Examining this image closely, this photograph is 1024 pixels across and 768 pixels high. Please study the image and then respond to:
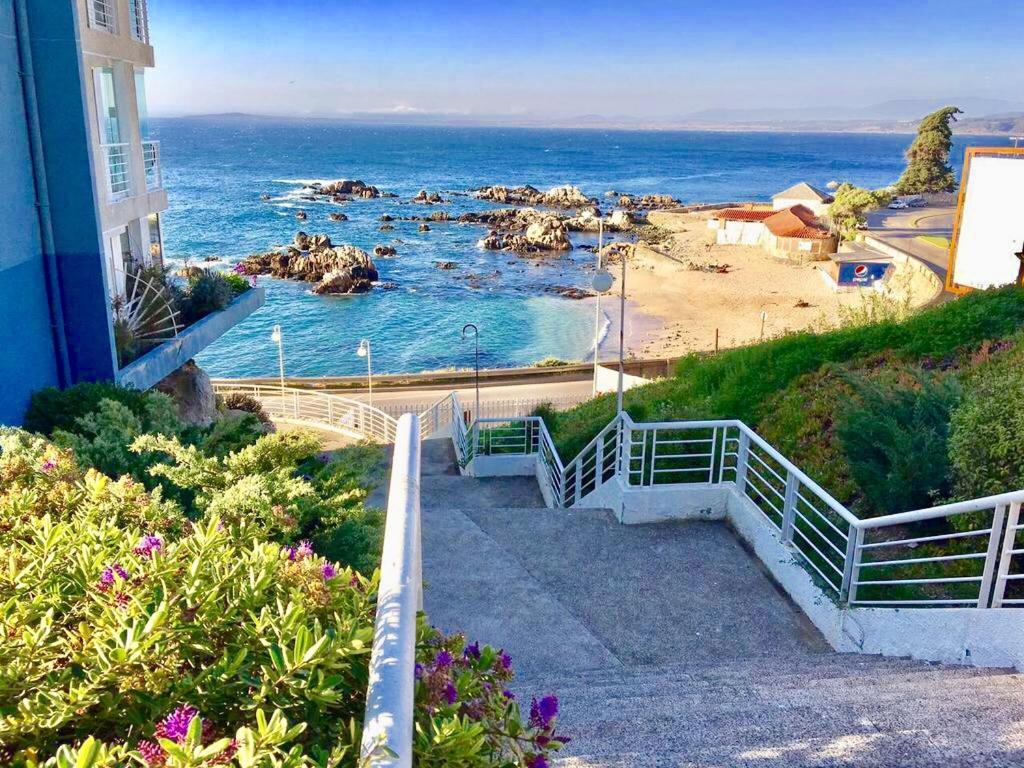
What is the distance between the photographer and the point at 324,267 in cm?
5984

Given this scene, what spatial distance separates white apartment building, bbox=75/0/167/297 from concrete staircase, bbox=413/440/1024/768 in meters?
6.50

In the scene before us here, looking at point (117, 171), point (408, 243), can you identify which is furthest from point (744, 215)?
point (117, 171)

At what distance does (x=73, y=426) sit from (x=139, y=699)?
7.95 meters

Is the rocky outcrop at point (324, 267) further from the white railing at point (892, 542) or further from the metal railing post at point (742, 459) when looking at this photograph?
the metal railing post at point (742, 459)

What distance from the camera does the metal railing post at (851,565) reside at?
5387 millimetres

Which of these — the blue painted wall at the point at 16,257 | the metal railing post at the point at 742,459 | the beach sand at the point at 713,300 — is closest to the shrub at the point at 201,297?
the blue painted wall at the point at 16,257

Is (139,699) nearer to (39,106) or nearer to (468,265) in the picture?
(39,106)

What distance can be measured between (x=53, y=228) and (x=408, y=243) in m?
68.5

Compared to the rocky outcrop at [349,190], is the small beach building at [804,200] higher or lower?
higher

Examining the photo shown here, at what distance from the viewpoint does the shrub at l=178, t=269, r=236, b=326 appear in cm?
1303

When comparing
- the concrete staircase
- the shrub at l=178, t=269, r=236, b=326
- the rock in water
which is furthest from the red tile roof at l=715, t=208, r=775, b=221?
the concrete staircase

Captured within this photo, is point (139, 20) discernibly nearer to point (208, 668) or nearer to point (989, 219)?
point (208, 668)

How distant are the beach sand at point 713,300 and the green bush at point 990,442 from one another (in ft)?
93.5

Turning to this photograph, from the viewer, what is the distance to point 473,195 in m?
116
